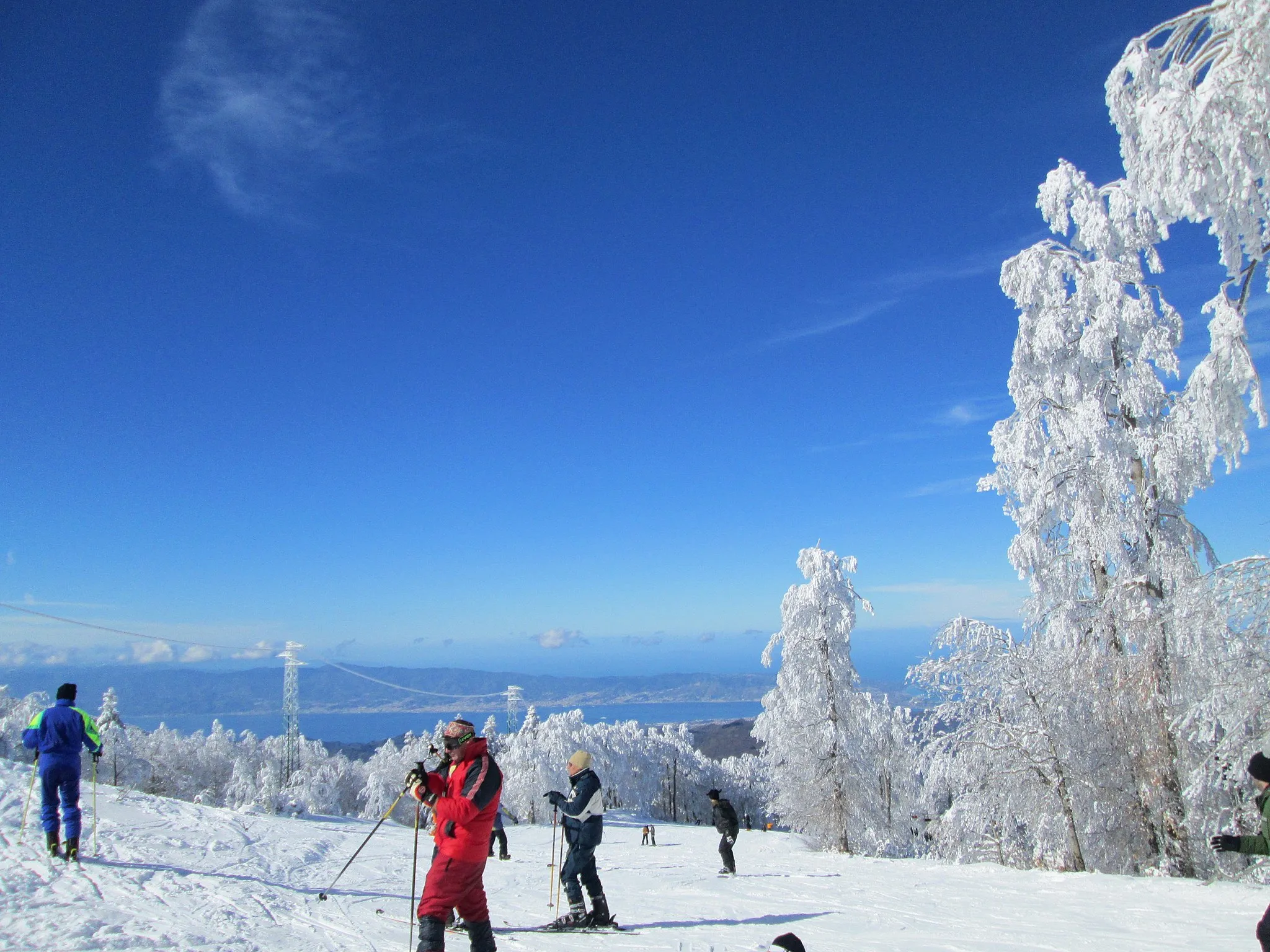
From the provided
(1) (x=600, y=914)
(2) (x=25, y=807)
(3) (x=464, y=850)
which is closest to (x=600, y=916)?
(1) (x=600, y=914)

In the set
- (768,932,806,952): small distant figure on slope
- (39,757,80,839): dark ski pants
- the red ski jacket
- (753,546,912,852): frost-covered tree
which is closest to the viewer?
(768,932,806,952): small distant figure on slope

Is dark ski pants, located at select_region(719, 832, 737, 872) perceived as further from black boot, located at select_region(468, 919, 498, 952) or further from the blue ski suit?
the blue ski suit

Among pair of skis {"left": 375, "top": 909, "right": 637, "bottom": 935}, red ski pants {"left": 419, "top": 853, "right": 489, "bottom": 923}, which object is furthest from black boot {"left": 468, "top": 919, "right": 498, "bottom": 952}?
pair of skis {"left": 375, "top": 909, "right": 637, "bottom": 935}

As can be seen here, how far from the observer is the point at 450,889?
5809 mm

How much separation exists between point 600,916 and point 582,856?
66 centimetres

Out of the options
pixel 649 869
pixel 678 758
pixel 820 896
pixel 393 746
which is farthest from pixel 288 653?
pixel 820 896

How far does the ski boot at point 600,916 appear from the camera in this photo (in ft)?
26.4

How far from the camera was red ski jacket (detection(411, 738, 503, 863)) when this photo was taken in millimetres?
5832

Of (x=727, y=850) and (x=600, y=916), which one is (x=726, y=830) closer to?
(x=727, y=850)

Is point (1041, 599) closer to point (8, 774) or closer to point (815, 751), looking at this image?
point (815, 751)

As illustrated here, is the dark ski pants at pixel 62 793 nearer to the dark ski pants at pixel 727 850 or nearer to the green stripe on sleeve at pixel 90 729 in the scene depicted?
the green stripe on sleeve at pixel 90 729

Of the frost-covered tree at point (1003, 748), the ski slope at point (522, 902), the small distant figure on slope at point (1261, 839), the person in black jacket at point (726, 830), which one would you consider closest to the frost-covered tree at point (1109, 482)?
the frost-covered tree at point (1003, 748)

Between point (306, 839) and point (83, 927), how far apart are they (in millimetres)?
7517

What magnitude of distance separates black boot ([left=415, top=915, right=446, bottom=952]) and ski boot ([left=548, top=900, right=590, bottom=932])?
2643 millimetres
